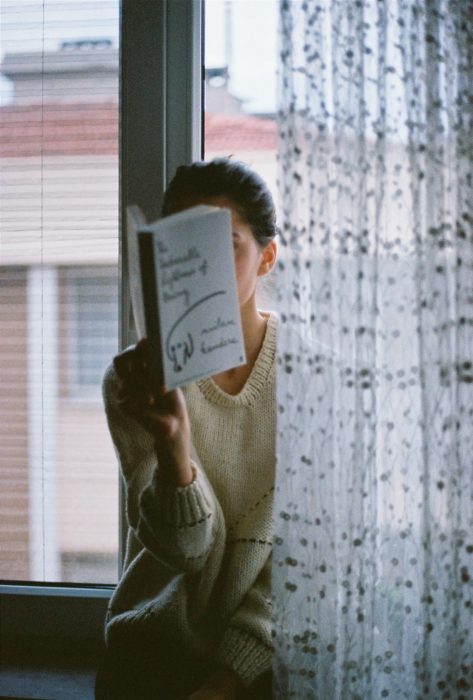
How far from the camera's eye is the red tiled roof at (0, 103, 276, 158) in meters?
1.33

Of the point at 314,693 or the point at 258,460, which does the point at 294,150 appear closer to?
the point at 258,460

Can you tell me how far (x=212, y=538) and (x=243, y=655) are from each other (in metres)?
0.16

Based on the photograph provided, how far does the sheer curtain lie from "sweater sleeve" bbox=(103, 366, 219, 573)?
0.36ft

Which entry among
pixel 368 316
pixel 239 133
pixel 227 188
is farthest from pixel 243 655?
pixel 239 133

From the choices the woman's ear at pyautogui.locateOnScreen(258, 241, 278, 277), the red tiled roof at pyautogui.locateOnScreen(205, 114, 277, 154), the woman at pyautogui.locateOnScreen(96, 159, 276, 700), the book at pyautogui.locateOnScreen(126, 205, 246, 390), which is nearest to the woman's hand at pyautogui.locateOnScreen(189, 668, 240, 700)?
the woman at pyautogui.locateOnScreen(96, 159, 276, 700)

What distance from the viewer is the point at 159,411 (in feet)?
2.85

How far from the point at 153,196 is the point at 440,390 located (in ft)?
2.18

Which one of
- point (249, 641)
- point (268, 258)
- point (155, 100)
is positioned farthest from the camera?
point (155, 100)

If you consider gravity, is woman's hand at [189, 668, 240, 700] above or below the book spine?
below

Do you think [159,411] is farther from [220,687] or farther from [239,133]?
[239,133]

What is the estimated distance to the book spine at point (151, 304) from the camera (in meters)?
0.71

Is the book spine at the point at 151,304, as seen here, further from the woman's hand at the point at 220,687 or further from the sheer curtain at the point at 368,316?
the woman's hand at the point at 220,687

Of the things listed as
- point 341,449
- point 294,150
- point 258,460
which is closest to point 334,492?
point 341,449

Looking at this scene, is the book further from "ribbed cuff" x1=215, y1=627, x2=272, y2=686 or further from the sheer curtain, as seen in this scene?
"ribbed cuff" x1=215, y1=627, x2=272, y2=686
